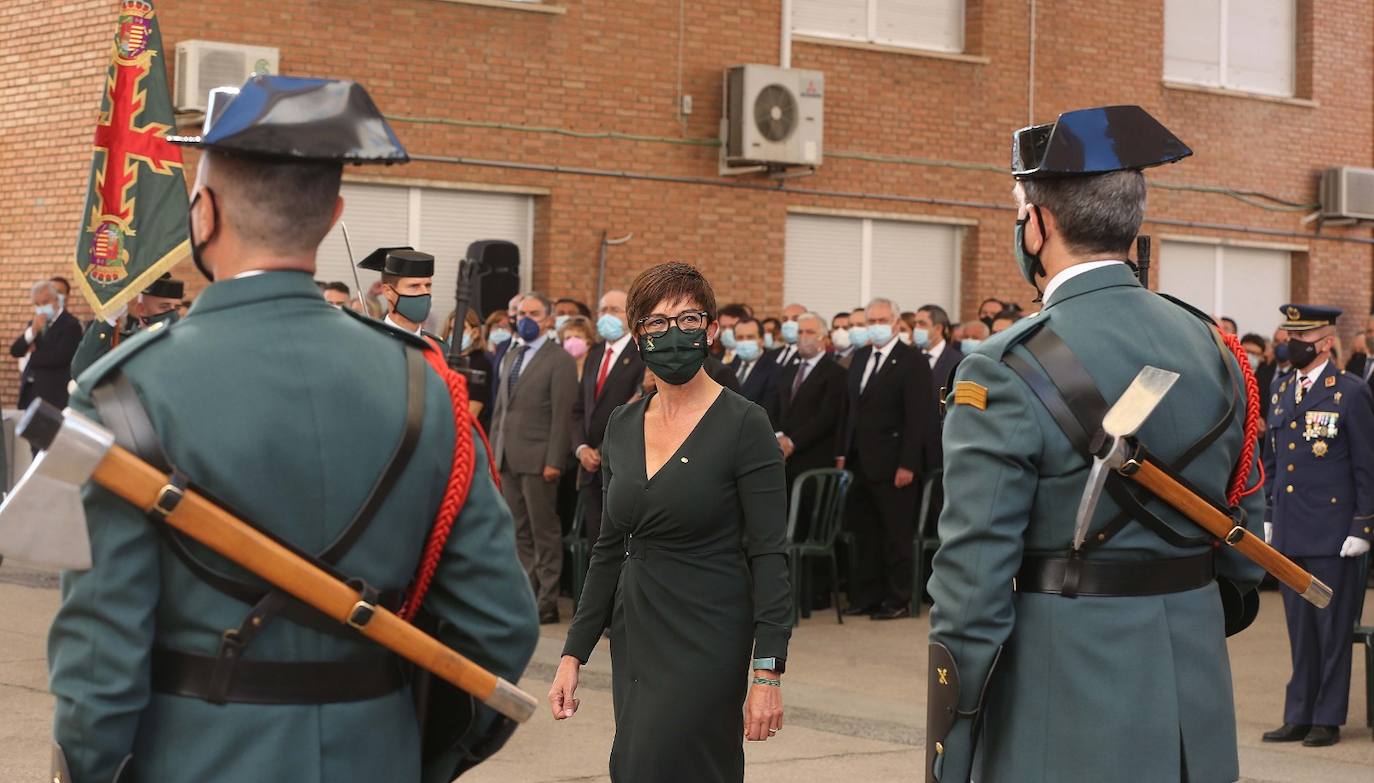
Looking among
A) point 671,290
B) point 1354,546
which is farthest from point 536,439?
point 671,290

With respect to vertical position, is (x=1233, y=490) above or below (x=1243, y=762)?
above

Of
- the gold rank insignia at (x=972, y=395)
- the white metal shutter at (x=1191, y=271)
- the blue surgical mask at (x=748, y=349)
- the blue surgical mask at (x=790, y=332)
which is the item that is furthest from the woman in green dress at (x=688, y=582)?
the white metal shutter at (x=1191, y=271)

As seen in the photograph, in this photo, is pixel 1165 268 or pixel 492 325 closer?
pixel 492 325

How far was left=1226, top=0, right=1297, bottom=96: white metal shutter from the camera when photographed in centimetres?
2262

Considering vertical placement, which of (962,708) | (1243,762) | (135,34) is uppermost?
(135,34)

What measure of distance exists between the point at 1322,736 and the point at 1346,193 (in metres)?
15.5

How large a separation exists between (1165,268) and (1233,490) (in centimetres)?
1857

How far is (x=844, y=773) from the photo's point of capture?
7562 mm

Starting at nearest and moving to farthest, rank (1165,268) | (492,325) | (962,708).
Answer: (962,708)
(492,325)
(1165,268)

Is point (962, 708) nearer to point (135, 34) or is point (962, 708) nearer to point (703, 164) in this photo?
point (135, 34)

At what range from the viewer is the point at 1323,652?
8.86m

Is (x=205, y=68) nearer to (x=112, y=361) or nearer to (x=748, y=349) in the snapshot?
(x=748, y=349)

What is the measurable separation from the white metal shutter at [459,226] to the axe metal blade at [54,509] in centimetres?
1465

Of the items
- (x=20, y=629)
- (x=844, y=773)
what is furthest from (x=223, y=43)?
(x=844, y=773)
